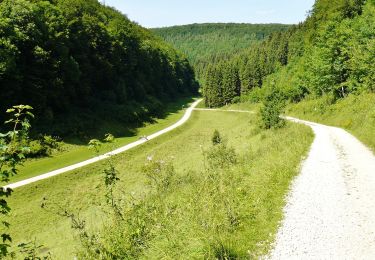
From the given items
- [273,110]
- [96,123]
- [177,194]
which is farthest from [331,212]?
[96,123]

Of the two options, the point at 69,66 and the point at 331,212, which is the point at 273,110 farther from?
the point at 69,66

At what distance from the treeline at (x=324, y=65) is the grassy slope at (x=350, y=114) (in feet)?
7.82

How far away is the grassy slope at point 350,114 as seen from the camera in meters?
23.2

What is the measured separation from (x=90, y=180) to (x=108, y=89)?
37.5 metres

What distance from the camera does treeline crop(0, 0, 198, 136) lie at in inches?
1519

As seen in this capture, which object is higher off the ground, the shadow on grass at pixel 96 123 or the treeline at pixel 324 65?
the treeline at pixel 324 65

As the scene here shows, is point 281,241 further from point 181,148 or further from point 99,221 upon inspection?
point 181,148

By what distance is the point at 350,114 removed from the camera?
33.5 meters

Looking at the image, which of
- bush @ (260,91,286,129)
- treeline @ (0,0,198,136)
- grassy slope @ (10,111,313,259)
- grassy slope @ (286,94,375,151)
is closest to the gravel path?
grassy slope @ (10,111,313,259)

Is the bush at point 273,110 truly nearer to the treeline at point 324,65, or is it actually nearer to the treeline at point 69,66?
the treeline at point 324,65

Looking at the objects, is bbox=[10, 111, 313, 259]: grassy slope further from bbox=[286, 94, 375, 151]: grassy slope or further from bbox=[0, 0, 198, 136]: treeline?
bbox=[0, 0, 198, 136]: treeline

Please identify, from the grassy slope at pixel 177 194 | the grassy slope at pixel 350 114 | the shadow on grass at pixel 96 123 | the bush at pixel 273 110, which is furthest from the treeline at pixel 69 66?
the grassy slope at pixel 350 114

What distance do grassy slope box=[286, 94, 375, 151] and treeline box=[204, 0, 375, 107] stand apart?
2.39 m

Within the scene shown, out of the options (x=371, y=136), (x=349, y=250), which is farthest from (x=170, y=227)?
(x=371, y=136)
